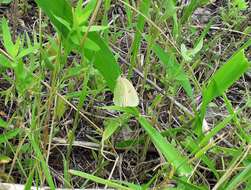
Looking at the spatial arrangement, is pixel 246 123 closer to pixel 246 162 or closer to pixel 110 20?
pixel 246 162

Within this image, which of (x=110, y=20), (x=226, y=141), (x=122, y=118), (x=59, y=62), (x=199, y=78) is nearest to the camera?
(x=59, y=62)

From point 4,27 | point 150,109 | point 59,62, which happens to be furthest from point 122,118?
point 4,27

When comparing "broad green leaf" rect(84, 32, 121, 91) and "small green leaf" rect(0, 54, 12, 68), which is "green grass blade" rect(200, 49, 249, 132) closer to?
"broad green leaf" rect(84, 32, 121, 91)

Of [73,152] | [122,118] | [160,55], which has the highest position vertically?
[160,55]

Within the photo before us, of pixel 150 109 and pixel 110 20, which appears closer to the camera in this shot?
pixel 150 109

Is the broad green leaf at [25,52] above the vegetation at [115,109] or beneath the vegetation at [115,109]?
above

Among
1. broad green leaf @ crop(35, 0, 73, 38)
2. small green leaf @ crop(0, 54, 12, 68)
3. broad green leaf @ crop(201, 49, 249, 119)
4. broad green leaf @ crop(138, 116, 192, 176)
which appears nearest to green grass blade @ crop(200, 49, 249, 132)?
broad green leaf @ crop(201, 49, 249, 119)

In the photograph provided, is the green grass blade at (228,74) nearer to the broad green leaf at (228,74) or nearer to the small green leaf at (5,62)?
the broad green leaf at (228,74)

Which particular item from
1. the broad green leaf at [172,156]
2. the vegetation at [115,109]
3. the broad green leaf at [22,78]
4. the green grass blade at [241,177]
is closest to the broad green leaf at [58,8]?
the vegetation at [115,109]
